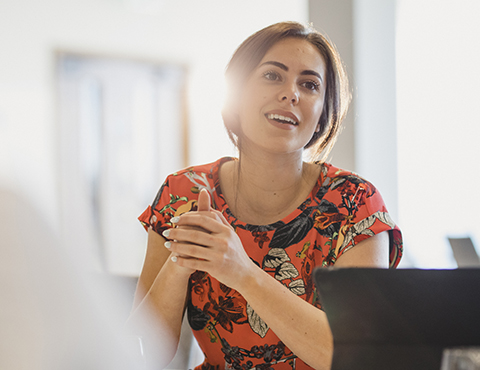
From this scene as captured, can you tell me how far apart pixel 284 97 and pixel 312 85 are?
0.11 m

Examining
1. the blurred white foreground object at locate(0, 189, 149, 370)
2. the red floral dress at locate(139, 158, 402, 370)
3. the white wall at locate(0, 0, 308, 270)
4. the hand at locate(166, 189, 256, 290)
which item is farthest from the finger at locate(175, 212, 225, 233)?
the white wall at locate(0, 0, 308, 270)

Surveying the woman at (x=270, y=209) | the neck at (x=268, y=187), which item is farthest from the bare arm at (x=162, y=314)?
the neck at (x=268, y=187)

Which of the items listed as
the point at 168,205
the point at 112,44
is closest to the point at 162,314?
the point at 168,205

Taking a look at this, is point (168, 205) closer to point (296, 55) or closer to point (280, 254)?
point (280, 254)

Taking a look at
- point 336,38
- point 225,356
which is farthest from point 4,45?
point 225,356

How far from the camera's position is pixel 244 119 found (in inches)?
45.0

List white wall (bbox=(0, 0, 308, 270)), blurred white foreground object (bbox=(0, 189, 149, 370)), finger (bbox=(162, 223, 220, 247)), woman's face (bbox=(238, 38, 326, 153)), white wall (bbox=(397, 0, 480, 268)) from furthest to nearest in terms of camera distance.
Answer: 1. white wall (bbox=(0, 0, 308, 270))
2. white wall (bbox=(397, 0, 480, 268))
3. woman's face (bbox=(238, 38, 326, 153))
4. finger (bbox=(162, 223, 220, 247))
5. blurred white foreground object (bbox=(0, 189, 149, 370))

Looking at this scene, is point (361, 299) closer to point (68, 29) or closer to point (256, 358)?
point (256, 358)

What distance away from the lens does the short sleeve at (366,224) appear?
1004 mm

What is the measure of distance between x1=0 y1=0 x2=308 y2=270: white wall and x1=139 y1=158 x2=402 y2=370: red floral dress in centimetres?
237

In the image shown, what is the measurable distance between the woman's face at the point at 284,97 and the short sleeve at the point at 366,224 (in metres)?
0.20

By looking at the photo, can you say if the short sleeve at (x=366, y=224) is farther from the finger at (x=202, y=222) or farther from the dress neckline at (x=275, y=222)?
the finger at (x=202, y=222)

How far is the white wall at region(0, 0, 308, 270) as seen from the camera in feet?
11.4

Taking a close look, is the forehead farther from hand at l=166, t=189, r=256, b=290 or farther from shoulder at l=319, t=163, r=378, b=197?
hand at l=166, t=189, r=256, b=290
